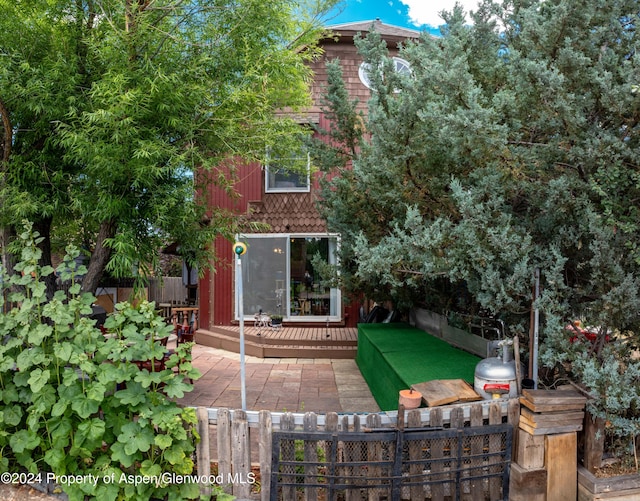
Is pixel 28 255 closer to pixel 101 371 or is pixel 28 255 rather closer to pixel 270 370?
pixel 101 371

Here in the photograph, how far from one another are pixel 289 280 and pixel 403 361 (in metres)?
5.33

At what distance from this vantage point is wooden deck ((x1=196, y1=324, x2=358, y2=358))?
8.06m

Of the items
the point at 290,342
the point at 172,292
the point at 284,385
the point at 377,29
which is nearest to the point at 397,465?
the point at 284,385

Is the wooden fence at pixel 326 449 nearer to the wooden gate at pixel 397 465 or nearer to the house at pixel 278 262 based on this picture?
the wooden gate at pixel 397 465

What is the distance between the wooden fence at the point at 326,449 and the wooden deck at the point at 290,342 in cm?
498

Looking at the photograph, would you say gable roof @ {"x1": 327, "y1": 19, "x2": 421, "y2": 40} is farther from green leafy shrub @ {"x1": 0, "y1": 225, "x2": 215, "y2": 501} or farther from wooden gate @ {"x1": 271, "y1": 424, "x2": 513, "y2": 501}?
wooden gate @ {"x1": 271, "y1": 424, "x2": 513, "y2": 501}

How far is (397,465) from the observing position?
2.81 metres

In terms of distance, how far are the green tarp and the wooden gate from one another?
95cm

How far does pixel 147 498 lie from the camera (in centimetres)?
289

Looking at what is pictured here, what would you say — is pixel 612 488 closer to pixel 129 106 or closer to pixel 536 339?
pixel 536 339

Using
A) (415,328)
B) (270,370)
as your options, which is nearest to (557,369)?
(415,328)

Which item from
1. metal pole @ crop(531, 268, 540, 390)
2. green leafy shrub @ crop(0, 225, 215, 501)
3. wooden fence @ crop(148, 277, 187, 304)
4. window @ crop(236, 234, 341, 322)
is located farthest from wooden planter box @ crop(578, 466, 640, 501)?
wooden fence @ crop(148, 277, 187, 304)

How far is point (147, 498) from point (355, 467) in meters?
1.47

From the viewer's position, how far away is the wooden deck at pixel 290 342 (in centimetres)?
806
